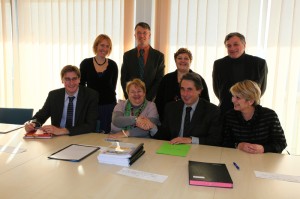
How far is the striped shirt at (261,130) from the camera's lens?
7.64 ft

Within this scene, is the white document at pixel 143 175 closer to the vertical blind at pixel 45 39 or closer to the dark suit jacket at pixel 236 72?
the dark suit jacket at pixel 236 72

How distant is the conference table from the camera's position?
4.99 feet

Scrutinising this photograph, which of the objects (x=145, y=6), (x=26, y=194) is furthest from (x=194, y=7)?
(x=26, y=194)

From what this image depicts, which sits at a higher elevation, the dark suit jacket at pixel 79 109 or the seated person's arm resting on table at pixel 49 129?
the dark suit jacket at pixel 79 109

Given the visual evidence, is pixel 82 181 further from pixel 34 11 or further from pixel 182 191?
pixel 34 11

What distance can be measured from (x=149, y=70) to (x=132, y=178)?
204 cm

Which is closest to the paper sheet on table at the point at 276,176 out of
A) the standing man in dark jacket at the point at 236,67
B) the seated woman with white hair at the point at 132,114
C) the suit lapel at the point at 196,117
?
the suit lapel at the point at 196,117

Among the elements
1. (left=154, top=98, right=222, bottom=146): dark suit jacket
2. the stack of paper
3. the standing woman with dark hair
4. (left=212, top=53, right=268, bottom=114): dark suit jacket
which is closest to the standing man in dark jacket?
(left=212, top=53, right=268, bottom=114): dark suit jacket

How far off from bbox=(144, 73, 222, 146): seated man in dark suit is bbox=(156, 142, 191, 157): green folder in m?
0.19

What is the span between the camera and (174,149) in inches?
89.2

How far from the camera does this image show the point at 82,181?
1653 millimetres

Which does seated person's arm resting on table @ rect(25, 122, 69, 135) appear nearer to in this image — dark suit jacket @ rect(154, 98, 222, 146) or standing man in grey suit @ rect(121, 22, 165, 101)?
dark suit jacket @ rect(154, 98, 222, 146)

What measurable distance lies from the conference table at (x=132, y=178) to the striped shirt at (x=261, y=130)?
165mm

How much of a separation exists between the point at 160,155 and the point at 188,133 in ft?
1.90
